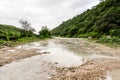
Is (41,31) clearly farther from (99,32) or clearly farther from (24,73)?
(24,73)

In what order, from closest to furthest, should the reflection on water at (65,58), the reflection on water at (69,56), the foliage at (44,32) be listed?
the reflection on water at (69,56) < the reflection on water at (65,58) < the foliage at (44,32)

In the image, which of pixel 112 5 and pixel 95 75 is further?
pixel 112 5

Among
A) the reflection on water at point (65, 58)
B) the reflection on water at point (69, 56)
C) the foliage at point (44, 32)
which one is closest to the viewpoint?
the reflection on water at point (69, 56)

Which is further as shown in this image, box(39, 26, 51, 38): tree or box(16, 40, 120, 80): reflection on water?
box(39, 26, 51, 38): tree

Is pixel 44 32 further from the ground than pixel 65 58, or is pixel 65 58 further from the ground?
pixel 44 32

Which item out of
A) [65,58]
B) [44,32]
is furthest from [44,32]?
[65,58]

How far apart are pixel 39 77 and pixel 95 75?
17.3ft

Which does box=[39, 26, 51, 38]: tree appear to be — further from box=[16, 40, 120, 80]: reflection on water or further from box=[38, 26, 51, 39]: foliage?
box=[16, 40, 120, 80]: reflection on water

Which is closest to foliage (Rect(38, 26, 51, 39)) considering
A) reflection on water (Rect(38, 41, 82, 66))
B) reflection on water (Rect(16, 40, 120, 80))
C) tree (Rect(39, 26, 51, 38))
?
tree (Rect(39, 26, 51, 38))

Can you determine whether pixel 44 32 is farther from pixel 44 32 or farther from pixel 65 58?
pixel 65 58

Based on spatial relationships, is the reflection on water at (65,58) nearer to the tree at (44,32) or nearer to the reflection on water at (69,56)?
the reflection on water at (69,56)

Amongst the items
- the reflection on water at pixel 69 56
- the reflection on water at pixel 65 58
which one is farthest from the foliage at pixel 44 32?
the reflection on water at pixel 65 58

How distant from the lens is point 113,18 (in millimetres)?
75000

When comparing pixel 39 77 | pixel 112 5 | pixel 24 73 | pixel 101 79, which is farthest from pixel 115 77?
pixel 112 5
